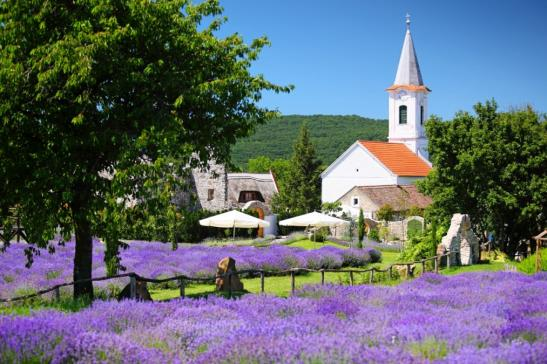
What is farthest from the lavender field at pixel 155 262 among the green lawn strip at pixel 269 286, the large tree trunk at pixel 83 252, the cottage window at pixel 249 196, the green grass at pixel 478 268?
the cottage window at pixel 249 196

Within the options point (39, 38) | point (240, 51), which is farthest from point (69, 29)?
point (240, 51)

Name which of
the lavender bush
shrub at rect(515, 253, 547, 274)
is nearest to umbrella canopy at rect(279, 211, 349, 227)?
shrub at rect(515, 253, 547, 274)

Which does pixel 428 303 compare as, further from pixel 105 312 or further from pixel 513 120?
pixel 513 120

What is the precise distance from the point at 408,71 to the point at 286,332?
2734 inches

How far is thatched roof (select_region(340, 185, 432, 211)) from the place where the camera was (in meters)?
49.2

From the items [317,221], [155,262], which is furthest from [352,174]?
[155,262]

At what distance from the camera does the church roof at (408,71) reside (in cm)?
7188

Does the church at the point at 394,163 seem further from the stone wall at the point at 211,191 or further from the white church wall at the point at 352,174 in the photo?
the stone wall at the point at 211,191

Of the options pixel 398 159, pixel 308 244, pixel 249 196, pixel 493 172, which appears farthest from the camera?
pixel 398 159

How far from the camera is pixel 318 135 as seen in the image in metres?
135

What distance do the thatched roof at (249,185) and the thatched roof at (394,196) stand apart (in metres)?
8.76

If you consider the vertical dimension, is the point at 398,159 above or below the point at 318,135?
below

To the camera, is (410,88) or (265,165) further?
(265,165)

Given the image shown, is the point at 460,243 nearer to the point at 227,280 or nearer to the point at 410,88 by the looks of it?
the point at 227,280
